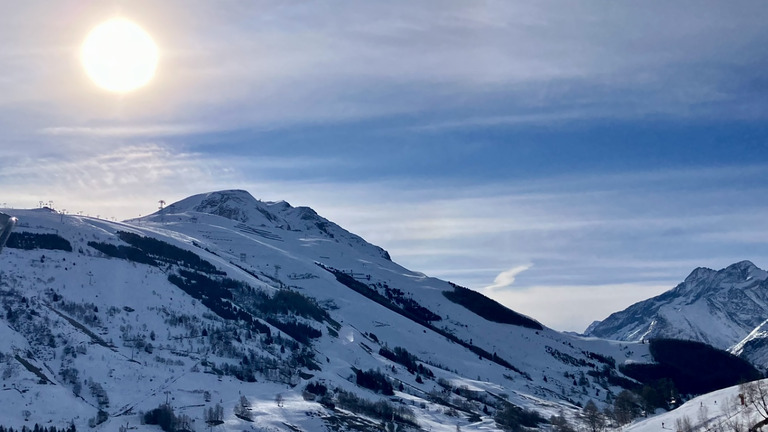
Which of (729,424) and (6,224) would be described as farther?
(729,424)

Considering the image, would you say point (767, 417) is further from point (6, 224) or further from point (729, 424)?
point (6, 224)

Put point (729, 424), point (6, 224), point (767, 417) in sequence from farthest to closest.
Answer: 1. point (729, 424)
2. point (767, 417)
3. point (6, 224)

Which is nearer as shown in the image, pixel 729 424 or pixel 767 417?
pixel 767 417

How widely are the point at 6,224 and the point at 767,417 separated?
509 feet

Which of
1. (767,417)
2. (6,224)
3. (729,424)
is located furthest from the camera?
(729,424)

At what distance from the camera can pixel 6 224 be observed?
384 ft

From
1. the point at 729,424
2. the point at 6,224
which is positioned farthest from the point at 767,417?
the point at 6,224

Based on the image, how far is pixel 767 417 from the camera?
185 meters

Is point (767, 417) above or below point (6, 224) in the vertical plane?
below

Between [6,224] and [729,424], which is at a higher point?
[6,224]

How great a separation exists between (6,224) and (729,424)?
532ft
